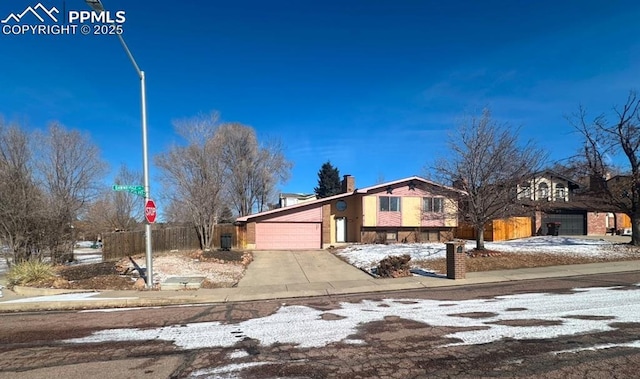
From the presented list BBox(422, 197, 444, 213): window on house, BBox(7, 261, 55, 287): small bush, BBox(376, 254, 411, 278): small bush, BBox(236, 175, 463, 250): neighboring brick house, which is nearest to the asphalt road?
BBox(376, 254, 411, 278): small bush

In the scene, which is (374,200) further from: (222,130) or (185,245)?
(222,130)

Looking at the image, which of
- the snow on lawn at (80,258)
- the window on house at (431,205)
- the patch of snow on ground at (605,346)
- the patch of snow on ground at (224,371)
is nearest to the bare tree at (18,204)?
the snow on lawn at (80,258)

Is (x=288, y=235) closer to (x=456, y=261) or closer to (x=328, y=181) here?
(x=456, y=261)

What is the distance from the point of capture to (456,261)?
12617mm

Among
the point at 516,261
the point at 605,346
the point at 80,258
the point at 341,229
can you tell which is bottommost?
the point at 80,258

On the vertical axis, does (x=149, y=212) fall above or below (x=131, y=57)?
below

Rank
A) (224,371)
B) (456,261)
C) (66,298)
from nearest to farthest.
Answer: (224,371) < (66,298) < (456,261)

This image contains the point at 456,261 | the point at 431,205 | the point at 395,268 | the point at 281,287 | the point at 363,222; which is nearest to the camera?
the point at 281,287

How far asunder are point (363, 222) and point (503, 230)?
37.5 feet

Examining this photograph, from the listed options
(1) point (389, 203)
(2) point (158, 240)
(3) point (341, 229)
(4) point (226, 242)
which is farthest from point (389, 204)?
(2) point (158, 240)

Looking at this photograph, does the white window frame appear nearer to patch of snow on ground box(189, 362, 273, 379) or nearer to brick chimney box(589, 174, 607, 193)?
brick chimney box(589, 174, 607, 193)

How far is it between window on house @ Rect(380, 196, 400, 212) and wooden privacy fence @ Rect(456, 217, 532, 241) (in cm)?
574

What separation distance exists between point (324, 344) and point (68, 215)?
19697 mm

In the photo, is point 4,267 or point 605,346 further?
point 4,267
